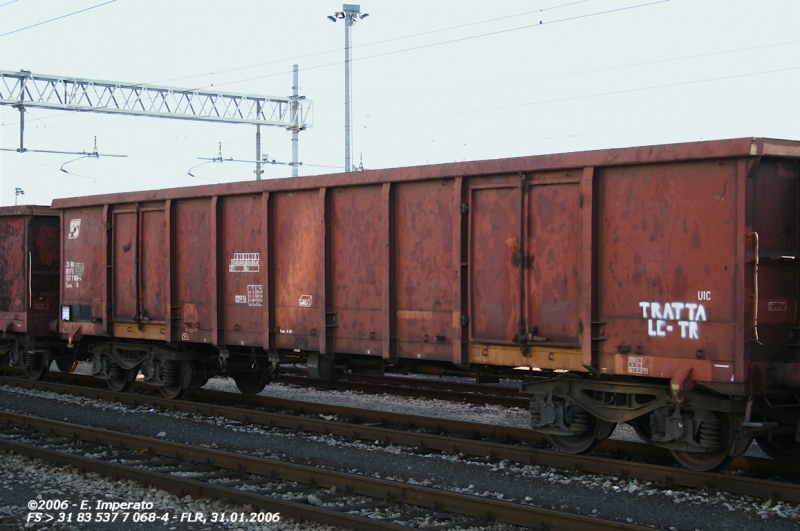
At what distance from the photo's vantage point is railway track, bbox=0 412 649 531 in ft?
21.6

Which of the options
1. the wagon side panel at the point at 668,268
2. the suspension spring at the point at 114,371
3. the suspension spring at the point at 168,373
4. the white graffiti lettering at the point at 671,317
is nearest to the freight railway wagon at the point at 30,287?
the suspension spring at the point at 114,371

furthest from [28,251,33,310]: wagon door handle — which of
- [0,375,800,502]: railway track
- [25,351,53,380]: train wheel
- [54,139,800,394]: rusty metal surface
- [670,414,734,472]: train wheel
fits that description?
[670,414,734,472]: train wheel

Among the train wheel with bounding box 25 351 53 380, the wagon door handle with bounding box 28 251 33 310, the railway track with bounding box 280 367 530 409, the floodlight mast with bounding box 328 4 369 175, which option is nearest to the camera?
the railway track with bounding box 280 367 530 409

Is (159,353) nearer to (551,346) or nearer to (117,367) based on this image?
(117,367)

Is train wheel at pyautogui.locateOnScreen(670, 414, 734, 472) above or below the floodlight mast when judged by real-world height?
below

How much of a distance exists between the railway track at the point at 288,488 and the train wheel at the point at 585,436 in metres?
1.97

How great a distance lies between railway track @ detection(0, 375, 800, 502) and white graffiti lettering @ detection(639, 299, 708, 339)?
135 centimetres

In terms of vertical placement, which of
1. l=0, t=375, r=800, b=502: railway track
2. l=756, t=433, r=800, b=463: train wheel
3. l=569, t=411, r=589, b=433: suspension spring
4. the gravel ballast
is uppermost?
l=569, t=411, r=589, b=433: suspension spring

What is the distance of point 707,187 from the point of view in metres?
7.36

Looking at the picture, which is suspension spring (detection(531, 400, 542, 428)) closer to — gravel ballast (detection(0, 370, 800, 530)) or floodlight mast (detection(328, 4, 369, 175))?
gravel ballast (detection(0, 370, 800, 530))

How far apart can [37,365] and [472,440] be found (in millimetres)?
10248

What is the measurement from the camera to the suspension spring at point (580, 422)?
27.8 feet

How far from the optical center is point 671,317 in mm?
7562

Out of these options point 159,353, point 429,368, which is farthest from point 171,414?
point 429,368
